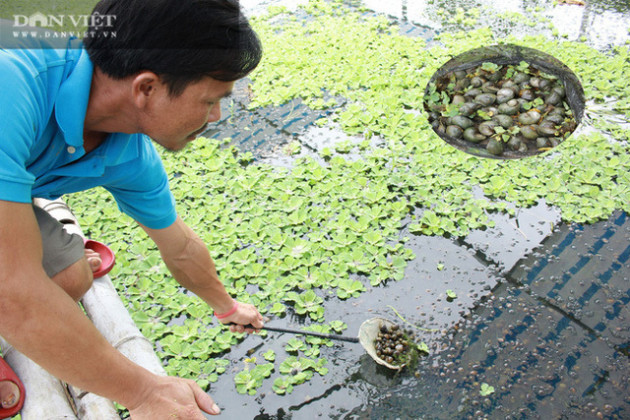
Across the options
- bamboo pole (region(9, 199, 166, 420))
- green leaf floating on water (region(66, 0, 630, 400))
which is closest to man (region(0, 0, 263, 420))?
bamboo pole (region(9, 199, 166, 420))

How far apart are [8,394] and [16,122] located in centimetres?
108

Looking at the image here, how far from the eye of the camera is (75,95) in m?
1.21

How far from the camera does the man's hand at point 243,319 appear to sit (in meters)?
2.02

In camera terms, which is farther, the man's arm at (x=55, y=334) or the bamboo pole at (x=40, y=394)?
the bamboo pole at (x=40, y=394)

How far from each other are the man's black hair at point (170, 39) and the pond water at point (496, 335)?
133cm

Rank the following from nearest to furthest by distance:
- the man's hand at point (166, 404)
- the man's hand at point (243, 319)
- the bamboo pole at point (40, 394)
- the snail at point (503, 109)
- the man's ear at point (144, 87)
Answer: the man's ear at point (144, 87) → the man's hand at point (166, 404) → the bamboo pole at point (40, 394) → the man's hand at point (243, 319) → the snail at point (503, 109)

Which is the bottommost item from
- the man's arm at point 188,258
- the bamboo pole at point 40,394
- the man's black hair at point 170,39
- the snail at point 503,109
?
the snail at point 503,109

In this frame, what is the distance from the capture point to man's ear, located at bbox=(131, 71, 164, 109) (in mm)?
1184

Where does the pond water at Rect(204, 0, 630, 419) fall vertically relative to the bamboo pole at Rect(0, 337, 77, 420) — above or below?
below

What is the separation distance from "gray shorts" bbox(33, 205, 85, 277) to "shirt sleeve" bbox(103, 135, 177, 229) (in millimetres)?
218

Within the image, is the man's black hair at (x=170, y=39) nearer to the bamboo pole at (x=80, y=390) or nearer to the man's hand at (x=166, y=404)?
the man's hand at (x=166, y=404)

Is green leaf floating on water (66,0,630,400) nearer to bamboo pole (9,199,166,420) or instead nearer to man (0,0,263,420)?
bamboo pole (9,199,166,420)

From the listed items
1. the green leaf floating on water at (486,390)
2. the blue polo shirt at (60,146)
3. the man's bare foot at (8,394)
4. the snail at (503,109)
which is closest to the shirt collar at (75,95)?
the blue polo shirt at (60,146)

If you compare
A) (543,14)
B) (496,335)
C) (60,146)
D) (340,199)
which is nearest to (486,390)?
(496,335)
